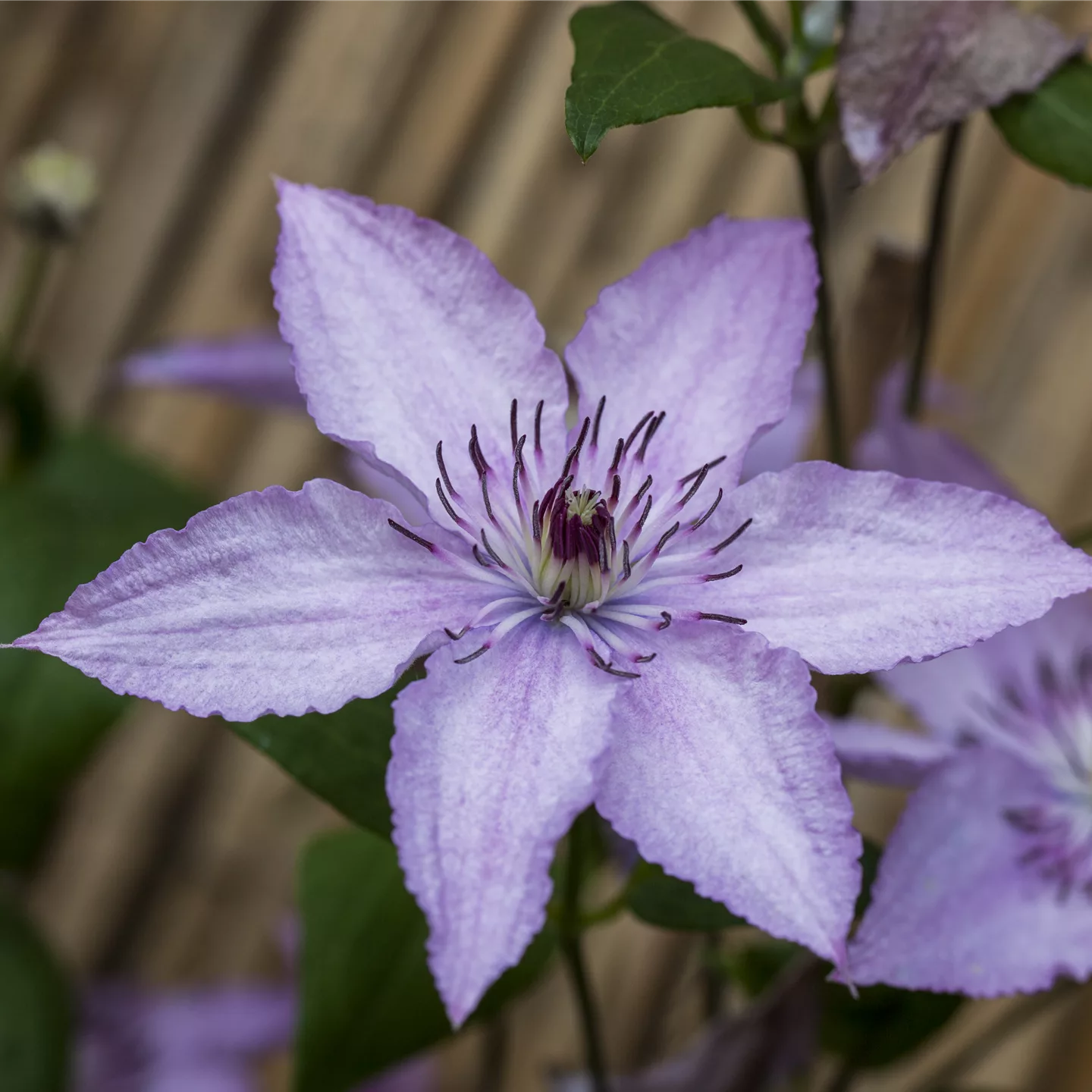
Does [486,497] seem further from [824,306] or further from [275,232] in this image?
[275,232]

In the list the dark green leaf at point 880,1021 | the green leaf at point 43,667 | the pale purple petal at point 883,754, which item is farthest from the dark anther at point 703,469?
the green leaf at point 43,667

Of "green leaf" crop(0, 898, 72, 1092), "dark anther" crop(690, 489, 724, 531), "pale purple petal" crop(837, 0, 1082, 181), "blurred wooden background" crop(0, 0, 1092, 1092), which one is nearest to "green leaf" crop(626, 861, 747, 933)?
"dark anther" crop(690, 489, 724, 531)

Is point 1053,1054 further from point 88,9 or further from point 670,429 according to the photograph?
point 88,9

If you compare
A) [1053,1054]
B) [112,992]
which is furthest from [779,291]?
[1053,1054]

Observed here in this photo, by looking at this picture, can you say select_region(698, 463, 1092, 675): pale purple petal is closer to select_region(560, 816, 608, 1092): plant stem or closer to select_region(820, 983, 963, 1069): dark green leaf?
select_region(560, 816, 608, 1092): plant stem

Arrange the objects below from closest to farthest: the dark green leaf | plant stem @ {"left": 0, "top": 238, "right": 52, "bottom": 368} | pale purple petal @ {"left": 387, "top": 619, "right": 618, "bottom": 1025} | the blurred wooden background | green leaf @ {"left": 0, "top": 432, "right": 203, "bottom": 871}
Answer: pale purple petal @ {"left": 387, "top": 619, "right": 618, "bottom": 1025} → the dark green leaf → green leaf @ {"left": 0, "top": 432, "right": 203, "bottom": 871} → plant stem @ {"left": 0, "top": 238, "right": 52, "bottom": 368} → the blurred wooden background

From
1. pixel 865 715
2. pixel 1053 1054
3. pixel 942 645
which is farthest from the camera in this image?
pixel 1053 1054

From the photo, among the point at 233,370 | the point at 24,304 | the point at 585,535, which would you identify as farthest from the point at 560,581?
the point at 24,304

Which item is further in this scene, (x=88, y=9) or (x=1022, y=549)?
(x=88, y=9)
